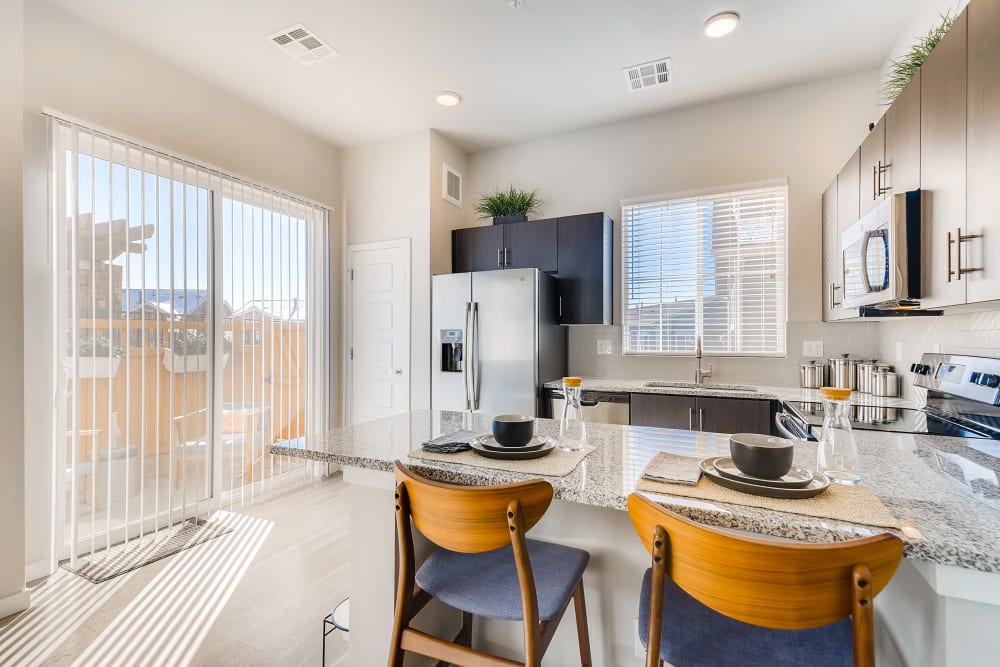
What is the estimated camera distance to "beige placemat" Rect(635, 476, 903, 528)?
2.75ft

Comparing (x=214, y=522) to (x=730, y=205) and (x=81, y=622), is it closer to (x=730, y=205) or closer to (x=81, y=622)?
(x=81, y=622)

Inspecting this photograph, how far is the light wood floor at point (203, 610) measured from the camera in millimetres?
1762

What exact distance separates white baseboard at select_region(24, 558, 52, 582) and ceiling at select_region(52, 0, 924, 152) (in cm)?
292

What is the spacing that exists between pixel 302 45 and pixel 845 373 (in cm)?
391

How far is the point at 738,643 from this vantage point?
0.92 metres

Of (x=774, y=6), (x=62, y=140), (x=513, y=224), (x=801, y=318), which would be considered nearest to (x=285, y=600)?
(x=62, y=140)

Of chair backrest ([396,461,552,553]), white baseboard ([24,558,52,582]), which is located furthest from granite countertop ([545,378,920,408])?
white baseboard ([24,558,52,582])

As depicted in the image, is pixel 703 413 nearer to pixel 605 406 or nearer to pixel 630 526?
pixel 605 406

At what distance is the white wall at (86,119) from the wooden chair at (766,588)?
8.94 ft

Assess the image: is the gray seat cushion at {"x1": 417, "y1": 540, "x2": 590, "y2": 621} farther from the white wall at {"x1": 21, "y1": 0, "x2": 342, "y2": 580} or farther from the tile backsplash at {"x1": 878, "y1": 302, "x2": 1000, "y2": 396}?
the white wall at {"x1": 21, "y1": 0, "x2": 342, "y2": 580}

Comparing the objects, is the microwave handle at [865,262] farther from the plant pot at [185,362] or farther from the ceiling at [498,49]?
the plant pot at [185,362]

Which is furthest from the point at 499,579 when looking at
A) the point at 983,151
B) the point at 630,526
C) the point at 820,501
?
the point at 983,151

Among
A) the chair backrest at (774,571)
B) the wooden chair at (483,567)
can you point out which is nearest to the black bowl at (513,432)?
the wooden chair at (483,567)

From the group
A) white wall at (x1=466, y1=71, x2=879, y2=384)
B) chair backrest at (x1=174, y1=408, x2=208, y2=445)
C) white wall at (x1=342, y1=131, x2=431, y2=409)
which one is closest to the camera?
chair backrest at (x1=174, y1=408, x2=208, y2=445)
